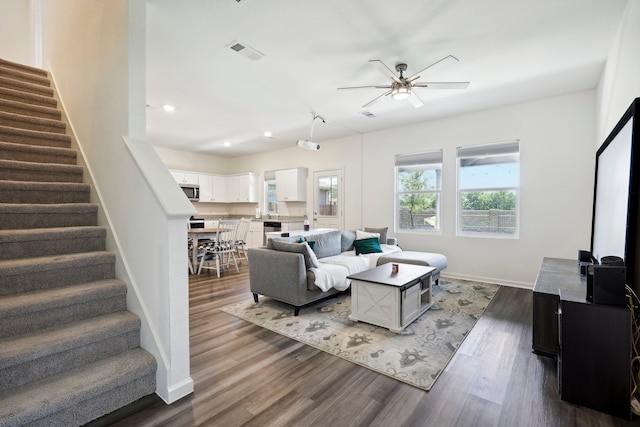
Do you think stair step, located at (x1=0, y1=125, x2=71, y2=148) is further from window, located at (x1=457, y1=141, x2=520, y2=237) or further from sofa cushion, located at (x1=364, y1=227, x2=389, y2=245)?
window, located at (x1=457, y1=141, x2=520, y2=237)

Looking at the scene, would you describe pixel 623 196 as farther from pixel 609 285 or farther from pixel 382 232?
pixel 382 232

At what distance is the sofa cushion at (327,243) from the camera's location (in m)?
4.53

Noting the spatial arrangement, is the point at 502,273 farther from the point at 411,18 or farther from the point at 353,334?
the point at 411,18

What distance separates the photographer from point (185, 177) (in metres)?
7.73

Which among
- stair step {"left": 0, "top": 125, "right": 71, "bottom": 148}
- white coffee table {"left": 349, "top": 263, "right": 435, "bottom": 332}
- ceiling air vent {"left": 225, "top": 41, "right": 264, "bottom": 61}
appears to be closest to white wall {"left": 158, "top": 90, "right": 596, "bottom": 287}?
white coffee table {"left": 349, "top": 263, "right": 435, "bottom": 332}

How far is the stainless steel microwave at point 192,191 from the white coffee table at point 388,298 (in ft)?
20.0

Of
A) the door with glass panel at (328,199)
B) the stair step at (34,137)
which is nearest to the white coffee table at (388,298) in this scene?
the stair step at (34,137)

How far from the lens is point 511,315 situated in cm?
337

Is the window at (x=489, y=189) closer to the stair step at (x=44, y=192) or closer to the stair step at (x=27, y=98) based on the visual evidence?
the stair step at (x=44, y=192)

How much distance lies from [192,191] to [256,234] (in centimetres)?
208

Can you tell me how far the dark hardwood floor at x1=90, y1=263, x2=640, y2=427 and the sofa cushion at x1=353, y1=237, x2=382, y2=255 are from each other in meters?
2.24

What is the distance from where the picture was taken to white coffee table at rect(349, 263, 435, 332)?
2.89 m

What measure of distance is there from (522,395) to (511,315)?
168 cm

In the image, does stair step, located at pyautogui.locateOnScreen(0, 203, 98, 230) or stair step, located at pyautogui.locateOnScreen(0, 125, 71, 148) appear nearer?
stair step, located at pyautogui.locateOnScreen(0, 203, 98, 230)
